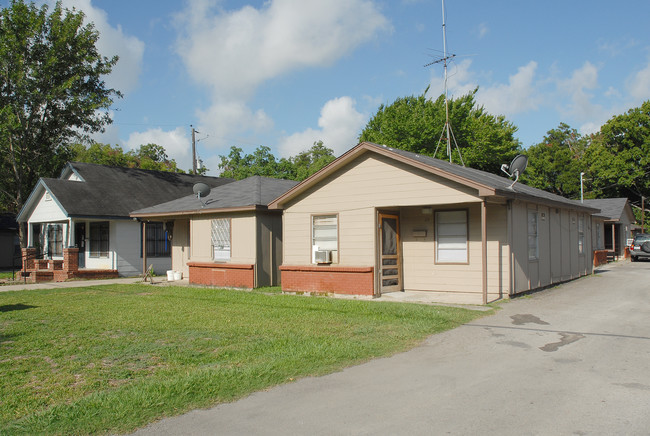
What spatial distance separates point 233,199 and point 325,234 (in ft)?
14.4

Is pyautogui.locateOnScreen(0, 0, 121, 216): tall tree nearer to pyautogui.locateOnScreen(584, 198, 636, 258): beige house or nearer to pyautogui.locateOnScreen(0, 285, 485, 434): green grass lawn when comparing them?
pyautogui.locateOnScreen(0, 285, 485, 434): green grass lawn

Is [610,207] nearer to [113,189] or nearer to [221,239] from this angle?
[221,239]

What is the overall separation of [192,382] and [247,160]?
42.2 m

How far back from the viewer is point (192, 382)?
5.98 meters

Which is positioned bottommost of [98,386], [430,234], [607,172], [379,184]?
[98,386]

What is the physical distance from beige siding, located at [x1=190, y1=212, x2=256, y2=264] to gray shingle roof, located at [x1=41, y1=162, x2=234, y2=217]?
244 inches

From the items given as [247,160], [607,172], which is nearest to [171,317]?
[247,160]

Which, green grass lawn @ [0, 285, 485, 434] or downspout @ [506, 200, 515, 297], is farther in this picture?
downspout @ [506, 200, 515, 297]

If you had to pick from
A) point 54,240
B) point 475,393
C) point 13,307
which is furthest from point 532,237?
point 54,240

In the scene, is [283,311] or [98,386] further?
[283,311]

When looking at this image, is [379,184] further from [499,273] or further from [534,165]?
[534,165]

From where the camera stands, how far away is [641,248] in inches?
1174

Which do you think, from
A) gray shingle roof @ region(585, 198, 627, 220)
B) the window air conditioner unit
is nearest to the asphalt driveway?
the window air conditioner unit

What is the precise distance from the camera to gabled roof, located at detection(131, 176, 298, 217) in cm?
1644
